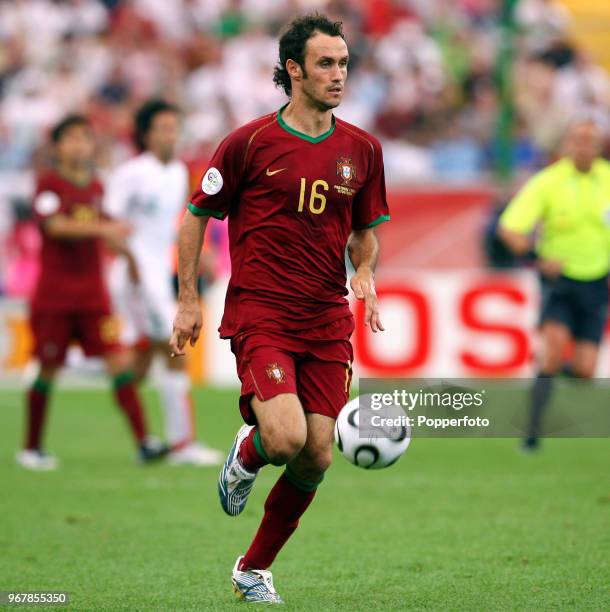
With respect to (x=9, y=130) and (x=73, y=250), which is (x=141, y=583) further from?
(x=9, y=130)

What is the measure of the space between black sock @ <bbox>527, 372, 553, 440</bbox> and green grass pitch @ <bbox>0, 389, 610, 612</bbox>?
12.5 inches

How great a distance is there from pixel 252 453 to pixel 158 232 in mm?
5260

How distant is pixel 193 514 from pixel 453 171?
11296 millimetres

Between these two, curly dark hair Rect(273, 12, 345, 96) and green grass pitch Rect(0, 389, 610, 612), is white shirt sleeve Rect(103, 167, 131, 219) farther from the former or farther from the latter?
curly dark hair Rect(273, 12, 345, 96)

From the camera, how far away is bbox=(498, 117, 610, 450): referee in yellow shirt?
10.9 meters

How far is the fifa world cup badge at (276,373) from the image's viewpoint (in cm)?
570

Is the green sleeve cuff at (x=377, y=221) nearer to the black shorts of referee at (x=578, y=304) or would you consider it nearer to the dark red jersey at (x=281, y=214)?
the dark red jersey at (x=281, y=214)

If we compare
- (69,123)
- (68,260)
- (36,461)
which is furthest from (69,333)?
(69,123)

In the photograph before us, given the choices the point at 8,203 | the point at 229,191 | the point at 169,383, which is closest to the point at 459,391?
the point at 229,191

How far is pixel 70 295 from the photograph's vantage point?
10648 mm

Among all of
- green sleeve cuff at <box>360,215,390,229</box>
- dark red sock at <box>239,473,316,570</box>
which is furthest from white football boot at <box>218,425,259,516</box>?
green sleeve cuff at <box>360,215,390,229</box>

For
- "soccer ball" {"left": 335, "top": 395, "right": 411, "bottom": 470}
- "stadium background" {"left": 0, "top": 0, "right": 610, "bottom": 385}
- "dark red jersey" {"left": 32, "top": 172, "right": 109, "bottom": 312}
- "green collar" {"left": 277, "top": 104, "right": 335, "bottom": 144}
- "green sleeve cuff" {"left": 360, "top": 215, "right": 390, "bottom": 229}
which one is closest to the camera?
"soccer ball" {"left": 335, "top": 395, "right": 411, "bottom": 470}

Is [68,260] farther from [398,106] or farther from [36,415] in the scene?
[398,106]

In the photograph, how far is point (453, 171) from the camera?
18984 mm
